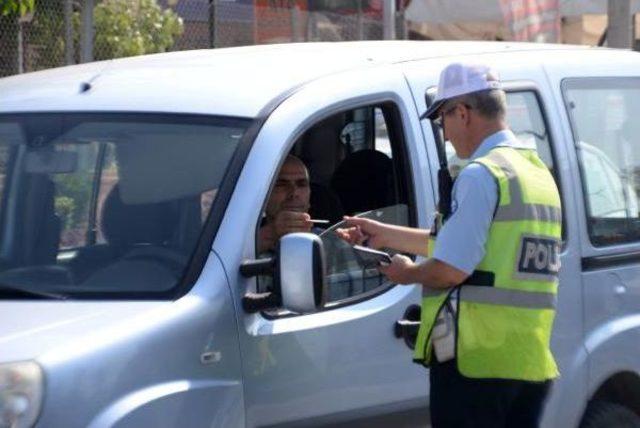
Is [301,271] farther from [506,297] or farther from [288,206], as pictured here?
[288,206]

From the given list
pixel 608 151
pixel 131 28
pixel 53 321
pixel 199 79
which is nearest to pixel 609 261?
pixel 608 151

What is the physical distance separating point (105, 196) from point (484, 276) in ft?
3.96

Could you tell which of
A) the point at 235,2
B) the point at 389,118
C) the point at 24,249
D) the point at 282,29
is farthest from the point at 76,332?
the point at 282,29

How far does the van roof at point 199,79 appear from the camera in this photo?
4.23 meters

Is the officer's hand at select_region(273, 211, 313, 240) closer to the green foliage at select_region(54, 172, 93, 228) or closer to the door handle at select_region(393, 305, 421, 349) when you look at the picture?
the door handle at select_region(393, 305, 421, 349)

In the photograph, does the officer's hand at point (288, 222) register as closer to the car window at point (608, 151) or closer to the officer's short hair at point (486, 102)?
the officer's short hair at point (486, 102)

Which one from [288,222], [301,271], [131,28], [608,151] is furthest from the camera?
[131,28]

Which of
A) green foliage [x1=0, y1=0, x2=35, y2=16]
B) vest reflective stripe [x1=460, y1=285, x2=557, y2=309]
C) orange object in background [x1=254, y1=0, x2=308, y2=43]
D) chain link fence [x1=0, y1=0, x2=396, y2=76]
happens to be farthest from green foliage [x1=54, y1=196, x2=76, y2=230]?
orange object in background [x1=254, y1=0, x2=308, y2=43]

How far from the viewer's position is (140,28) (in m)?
11.7

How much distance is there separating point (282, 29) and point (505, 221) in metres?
10.9

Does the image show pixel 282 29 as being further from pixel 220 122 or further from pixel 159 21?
pixel 220 122

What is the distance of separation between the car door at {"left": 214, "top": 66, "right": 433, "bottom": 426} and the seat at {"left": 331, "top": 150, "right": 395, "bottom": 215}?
0.05m

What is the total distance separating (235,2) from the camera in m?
13.5

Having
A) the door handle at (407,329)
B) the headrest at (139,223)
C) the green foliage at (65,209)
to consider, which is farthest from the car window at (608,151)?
the green foliage at (65,209)
